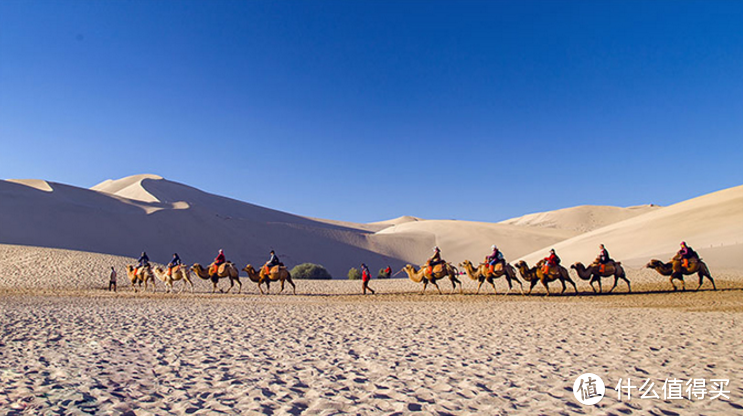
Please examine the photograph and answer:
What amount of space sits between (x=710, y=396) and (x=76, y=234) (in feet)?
156

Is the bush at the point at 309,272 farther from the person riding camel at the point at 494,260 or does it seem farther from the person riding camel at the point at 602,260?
the person riding camel at the point at 602,260

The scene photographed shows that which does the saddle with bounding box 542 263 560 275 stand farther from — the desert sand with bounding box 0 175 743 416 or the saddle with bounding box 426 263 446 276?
the saddle with bounding box 426 263 446 276

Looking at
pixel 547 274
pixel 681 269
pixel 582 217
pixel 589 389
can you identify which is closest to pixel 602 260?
pixel 547 274

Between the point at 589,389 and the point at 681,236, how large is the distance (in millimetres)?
33684

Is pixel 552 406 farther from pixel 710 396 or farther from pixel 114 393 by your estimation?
pixel 114 393

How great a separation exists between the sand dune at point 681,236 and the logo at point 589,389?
26092 millimetres

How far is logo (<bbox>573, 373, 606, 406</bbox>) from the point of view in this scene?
5.00 meters

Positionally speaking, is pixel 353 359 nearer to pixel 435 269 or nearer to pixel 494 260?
pixel 435 269

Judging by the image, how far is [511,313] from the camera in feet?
42.0

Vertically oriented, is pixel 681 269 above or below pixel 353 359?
above

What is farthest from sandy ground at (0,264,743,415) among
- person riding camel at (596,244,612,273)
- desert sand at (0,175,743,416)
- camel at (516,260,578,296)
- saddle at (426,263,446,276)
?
saddle at (426,263,446,276)

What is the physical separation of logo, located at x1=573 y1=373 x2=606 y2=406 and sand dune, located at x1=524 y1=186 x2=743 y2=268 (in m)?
26.1

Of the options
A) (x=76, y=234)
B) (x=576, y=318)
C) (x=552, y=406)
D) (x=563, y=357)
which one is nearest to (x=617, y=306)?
(x=576, y=318)

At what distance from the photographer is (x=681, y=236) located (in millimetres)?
33031
